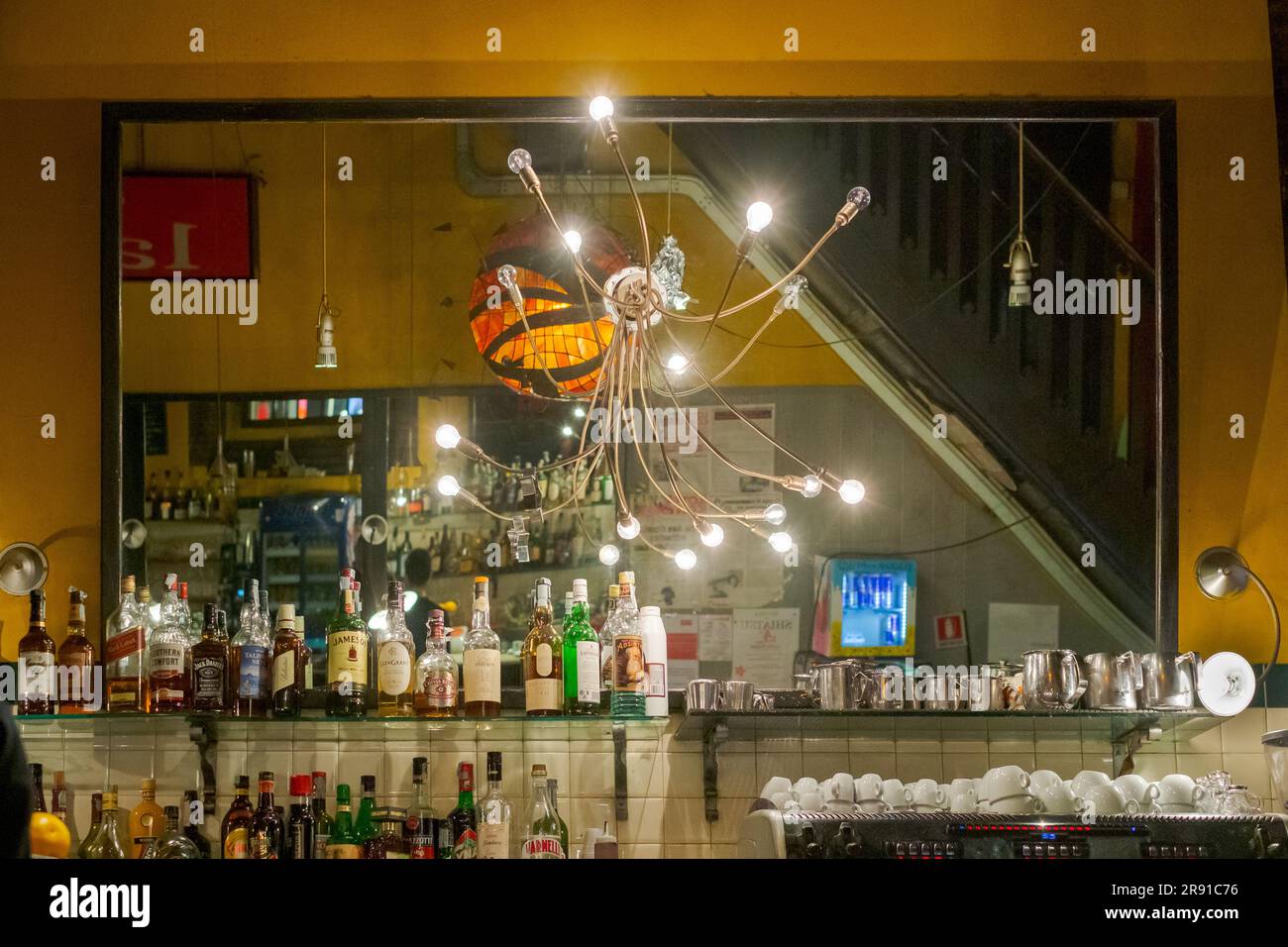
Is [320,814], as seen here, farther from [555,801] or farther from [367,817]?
[555,801]

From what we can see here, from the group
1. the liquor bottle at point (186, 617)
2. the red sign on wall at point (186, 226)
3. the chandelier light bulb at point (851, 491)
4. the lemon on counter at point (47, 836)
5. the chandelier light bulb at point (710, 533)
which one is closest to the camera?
the lemon on counter at point (47, 836)

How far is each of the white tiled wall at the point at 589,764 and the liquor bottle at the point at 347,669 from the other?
0.19 m

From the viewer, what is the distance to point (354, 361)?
3957 mm

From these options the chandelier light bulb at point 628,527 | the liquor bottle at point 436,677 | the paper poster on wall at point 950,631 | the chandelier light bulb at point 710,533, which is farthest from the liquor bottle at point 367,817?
the paper poster on wall at point 950,631

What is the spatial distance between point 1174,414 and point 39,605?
2.86 m

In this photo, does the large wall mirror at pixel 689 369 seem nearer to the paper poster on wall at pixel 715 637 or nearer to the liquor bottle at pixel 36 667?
the paper poster on wall at pixel 715 637

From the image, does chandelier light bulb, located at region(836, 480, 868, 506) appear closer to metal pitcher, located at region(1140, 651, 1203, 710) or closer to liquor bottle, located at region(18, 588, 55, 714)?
metal pitcher, located at region(1140, 651, 1203, 710)

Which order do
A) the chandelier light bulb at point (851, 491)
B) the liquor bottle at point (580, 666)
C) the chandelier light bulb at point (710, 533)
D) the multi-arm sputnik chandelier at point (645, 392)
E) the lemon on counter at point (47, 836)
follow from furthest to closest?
the liquor bottle at point (580, 666), the chandelier light bulb at point (710, 533), the chandelier light bulb at point (851, 491), the multi-arm sputnik chandelier at point (645, 392), the lemon on counter at point (47, 836)

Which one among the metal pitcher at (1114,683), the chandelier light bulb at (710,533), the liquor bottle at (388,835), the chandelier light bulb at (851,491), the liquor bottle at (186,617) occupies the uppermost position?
the chandelier light bulb at (851,491)

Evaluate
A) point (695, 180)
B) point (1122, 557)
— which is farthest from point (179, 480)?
point (1122, 557)

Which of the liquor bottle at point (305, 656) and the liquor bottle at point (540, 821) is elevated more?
the liquor bottle at point (305, 656)

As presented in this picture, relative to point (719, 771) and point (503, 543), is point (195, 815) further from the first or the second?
point (719, 771)

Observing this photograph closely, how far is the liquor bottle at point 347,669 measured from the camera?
3.69m

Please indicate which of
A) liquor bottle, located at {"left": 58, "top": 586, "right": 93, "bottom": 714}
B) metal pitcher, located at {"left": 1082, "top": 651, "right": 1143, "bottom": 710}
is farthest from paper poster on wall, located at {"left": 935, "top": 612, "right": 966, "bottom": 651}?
liquor bottle, located at {"left": 58, "top": 586, "right": 93, "bottom": 714}
